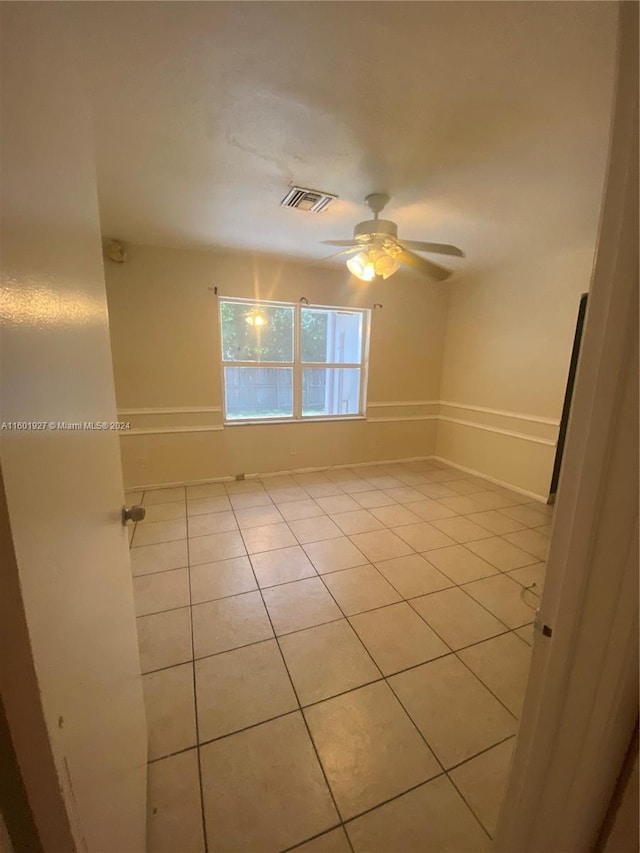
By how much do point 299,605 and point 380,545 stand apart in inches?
34.5

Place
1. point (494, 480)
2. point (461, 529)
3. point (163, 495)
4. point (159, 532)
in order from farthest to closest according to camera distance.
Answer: point (494, 480) < point (163, 495) < point (461, 529) < point (159, 532)

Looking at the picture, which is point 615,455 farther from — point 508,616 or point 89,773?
point 508,616

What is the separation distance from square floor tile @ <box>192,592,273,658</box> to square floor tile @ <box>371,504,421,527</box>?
138cm

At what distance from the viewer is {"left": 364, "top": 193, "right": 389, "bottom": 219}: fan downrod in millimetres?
2053

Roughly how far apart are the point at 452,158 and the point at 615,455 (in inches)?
76.4

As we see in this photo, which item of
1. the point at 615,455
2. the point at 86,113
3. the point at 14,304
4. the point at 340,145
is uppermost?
the point at 340,145

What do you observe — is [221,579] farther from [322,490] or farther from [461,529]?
[461,529]

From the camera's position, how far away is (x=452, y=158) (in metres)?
1.71

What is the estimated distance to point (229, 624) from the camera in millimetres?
1764

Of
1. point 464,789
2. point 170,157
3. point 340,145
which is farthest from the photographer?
point 170,157

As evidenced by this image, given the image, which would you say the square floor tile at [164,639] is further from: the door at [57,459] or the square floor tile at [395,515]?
the square floor tile at [395,515]

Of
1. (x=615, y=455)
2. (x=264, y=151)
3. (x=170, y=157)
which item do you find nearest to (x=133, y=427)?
(x=170, y=157)

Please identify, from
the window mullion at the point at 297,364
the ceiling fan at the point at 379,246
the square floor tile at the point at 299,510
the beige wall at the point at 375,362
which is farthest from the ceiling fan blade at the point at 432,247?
the square floor tile at the point at 299,510

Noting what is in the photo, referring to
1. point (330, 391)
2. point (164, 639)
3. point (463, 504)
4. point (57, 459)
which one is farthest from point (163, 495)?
point (57, 459)
